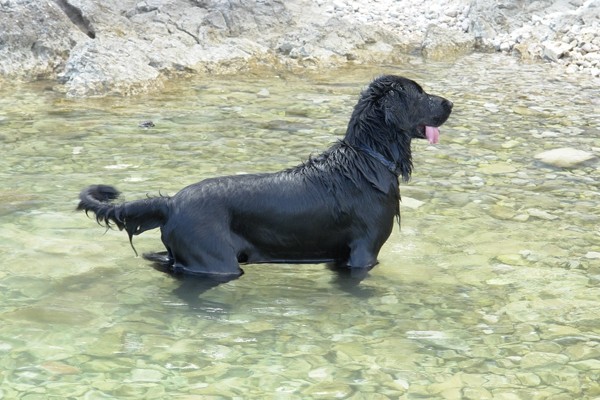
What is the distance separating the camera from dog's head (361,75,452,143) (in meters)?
5.71

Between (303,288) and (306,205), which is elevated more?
(306,205)

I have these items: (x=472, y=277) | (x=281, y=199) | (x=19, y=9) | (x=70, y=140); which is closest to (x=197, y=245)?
(x=281, y=199)

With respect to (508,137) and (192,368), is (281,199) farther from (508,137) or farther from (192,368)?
(508,137)

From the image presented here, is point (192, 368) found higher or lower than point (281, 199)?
lower

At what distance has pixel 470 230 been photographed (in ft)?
21.1

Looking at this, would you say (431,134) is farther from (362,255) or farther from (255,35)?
(255,35)

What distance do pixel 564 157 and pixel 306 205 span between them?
347cm

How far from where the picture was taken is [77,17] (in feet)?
41.6

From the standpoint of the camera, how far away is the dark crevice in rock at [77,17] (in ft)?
41.1

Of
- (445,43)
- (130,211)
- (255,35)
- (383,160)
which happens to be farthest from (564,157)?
(255,35)

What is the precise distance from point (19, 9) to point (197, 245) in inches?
315

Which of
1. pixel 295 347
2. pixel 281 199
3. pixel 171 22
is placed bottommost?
pixel 295 347

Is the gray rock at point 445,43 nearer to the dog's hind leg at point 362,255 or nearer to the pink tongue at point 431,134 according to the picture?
the pink tongue at point 431,134

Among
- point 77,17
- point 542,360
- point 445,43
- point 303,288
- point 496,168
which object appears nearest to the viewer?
point 542,360
